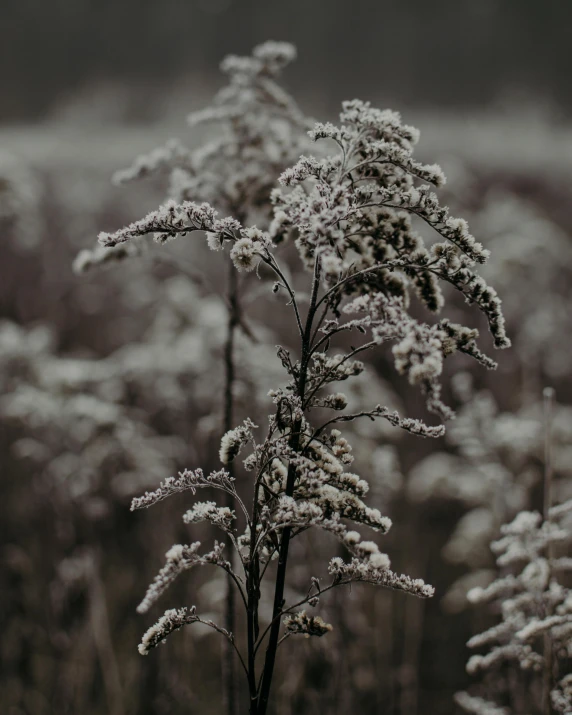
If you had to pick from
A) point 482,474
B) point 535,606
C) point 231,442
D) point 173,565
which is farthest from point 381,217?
point 482,474

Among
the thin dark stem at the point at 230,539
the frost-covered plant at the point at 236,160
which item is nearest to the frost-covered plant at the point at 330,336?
the thin dark stem at the point at 230,539

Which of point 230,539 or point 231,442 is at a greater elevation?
point 230,539

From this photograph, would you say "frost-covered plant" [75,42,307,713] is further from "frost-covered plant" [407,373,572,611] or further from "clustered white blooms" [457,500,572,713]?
"frost-covered plant" [407,373,572,611]

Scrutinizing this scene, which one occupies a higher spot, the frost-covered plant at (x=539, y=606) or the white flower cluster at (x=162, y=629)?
the frost-covered plant at (x=539, y=606)

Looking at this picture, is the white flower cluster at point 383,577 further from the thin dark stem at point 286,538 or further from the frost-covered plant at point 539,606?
the frost-covered plant at point 539,606

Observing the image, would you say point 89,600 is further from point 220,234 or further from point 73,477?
point 220,234

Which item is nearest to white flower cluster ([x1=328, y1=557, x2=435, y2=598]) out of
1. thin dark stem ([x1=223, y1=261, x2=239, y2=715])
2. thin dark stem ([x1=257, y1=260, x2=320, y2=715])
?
thin dark stem ([x1=257, y1=260, x2=320, y2=715])

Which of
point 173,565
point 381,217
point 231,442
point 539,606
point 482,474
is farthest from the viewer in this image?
point 482,474

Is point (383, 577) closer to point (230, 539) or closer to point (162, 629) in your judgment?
point (162, 629)

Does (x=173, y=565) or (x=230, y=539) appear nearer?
(x=173, y=565)

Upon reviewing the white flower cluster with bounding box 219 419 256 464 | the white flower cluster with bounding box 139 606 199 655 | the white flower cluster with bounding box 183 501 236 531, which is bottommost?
the white flower cluster with bounding box 139 606 199 655

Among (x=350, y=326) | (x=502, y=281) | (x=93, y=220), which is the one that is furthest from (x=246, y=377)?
(x=93, y=220)

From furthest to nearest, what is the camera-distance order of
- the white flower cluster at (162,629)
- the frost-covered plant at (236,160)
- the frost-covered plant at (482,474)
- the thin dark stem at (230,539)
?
the frost-covered plant at (482,474), the frost-covered plant at (236,160), the thin dark stem at (230,539), the white flower cluster at (162,629)

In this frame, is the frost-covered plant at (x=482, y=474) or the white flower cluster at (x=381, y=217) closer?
the white flower cluster at (x=381, y=217)
